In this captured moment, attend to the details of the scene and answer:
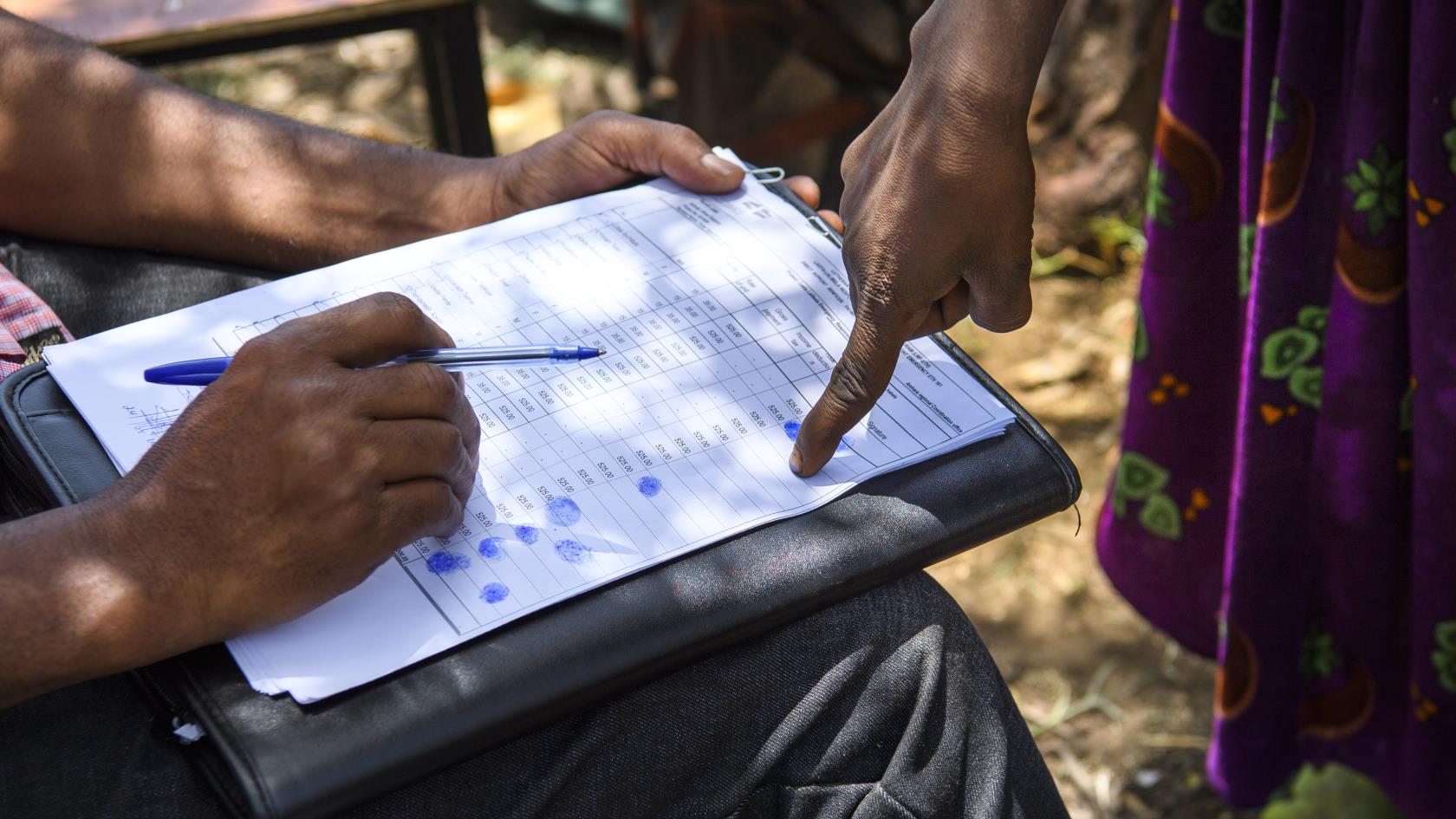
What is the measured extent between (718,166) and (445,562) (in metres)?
0.48

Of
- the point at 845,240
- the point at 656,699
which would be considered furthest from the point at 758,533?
the point at 845,240

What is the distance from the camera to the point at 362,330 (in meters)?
0.83

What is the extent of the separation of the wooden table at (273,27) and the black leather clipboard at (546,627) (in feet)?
2.94

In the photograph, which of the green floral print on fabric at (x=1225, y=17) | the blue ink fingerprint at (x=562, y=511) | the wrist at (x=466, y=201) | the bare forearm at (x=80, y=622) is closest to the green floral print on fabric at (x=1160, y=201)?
the green floral print on fabric at (x=1225, y=17)

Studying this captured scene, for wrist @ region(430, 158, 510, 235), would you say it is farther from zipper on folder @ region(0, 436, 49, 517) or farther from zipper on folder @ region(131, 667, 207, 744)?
zipper on folder @ region(131, 667, 207, 744)

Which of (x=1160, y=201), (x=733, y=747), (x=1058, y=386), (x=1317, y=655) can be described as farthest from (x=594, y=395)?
(x=1058, y=386)

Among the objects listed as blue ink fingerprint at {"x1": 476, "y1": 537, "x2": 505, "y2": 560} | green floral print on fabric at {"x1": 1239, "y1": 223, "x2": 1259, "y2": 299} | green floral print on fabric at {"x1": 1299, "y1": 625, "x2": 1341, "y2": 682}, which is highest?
blue ink fingerprint at {"x1": 476, "y1": 537, "x2": 505, "y2": 560}

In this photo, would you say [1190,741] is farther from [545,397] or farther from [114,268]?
[114,268]

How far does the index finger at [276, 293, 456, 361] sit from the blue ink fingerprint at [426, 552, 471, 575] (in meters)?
0.13

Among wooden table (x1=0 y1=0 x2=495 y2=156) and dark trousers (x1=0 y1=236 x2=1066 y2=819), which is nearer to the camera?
dark trousers (x1=0 y1=236 x2=1066 y2=819)

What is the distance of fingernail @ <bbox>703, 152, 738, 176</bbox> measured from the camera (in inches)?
45.3

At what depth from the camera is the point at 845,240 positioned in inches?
37.5


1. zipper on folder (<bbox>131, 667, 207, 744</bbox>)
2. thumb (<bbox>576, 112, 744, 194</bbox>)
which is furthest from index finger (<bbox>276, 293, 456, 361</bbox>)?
thumb (<bbox>576, 112, 744, 194</bbox>)

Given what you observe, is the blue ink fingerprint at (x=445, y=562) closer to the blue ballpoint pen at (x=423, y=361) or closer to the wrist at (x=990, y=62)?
the blue ballpoint pen at (x=423, y=361)
